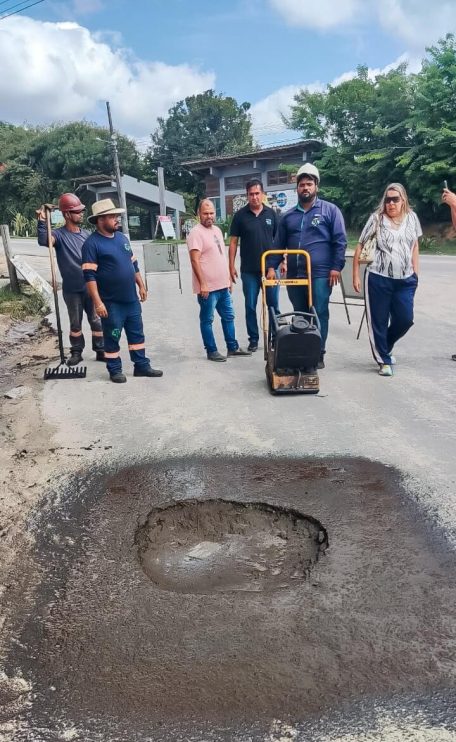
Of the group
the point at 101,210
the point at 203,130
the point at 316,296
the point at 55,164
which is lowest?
the point at 316,296

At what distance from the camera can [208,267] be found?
19.7 ft

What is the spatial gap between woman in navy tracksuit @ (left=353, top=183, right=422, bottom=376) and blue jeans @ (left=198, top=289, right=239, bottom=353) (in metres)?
1.34

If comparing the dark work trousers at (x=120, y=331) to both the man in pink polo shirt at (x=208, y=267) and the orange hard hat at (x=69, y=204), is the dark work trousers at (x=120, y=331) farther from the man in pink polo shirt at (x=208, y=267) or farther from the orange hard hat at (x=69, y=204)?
the orange hard hat at (x=69, y=204)

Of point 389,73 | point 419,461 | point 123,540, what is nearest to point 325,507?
point 419,461

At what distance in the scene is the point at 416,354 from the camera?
6441 millimetres

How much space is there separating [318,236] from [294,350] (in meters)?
1.38

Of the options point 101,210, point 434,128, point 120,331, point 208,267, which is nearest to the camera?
point 101,210

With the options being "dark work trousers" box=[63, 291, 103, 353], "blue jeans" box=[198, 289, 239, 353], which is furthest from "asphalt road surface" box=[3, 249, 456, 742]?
"dark work trousers" box=[63, 291, 103, 353]

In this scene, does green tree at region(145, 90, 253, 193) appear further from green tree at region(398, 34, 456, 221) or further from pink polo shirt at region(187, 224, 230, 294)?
pink polo shirt at region(187, 224, 230, 294)

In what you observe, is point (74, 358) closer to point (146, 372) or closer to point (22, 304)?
point (146, 372)

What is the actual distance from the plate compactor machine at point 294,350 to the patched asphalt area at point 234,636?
6.05ft

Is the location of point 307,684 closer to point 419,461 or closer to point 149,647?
point 149,647

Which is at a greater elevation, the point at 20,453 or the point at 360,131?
the point at 360,131

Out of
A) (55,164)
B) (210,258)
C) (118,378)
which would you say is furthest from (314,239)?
(55,164)
